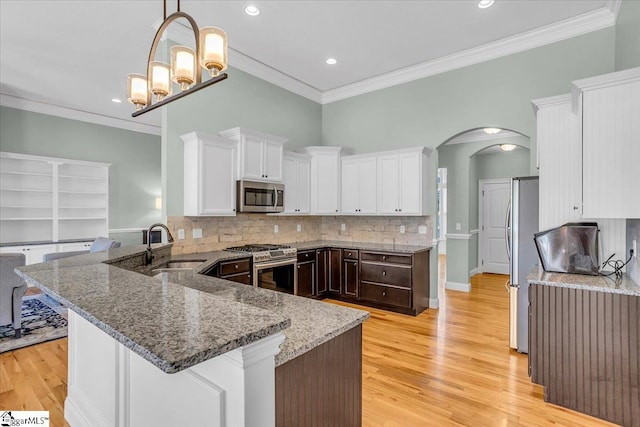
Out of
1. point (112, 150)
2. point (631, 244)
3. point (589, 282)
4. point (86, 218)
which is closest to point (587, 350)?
point (589, 282)

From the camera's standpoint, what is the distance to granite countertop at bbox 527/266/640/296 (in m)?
2.12

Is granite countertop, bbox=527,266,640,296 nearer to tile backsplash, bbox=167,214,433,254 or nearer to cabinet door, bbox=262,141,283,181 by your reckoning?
tile backsplash, bbox=167,214,433,254

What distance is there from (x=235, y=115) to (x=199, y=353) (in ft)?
13.9

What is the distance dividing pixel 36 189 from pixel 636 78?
8.20m

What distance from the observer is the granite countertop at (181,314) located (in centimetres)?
77

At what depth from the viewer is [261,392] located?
872 millimetres

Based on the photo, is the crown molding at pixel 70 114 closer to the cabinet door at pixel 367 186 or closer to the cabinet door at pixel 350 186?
the cabinet door at pixel 350 186

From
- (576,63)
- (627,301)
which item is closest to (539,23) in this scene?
(576,63)

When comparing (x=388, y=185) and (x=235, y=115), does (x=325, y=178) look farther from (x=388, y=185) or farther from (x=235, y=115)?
(x=235, y=115)

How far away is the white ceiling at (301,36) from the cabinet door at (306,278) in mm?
2840

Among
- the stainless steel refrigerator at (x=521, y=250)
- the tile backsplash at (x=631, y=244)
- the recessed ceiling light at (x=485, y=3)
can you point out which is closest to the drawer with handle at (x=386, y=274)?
the stainless steel refrigerator at (x=521, y=250)

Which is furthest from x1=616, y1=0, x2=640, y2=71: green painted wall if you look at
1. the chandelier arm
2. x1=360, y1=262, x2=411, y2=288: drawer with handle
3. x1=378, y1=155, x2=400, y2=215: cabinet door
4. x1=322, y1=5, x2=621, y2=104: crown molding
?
the chandelier arm

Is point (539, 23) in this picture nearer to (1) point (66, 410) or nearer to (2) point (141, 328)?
(2) point (141, 328)

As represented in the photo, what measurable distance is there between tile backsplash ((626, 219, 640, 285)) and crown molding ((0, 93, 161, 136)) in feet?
27.3
